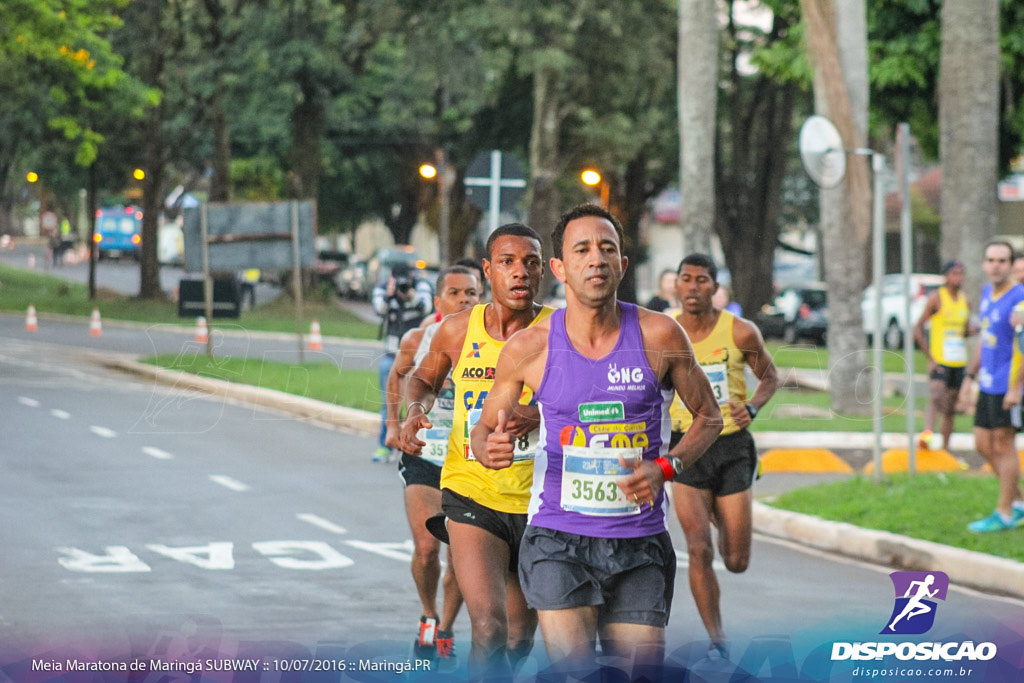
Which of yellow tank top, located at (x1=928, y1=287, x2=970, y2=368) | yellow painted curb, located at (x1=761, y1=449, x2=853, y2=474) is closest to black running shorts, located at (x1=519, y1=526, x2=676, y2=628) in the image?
yellow painted curb, located at (x1=761, y1=449, x2=853, y2=474)

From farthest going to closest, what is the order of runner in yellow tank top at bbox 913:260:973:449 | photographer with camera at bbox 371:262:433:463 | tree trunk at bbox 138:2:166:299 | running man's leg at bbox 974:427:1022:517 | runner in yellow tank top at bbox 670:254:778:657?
tree trunk at bbox 138:2:166:299
photographer with camera at bbox 371:262:433:463
runner in yellow tank top at bbox 913:260:973:449
running man's leg at bbox 974:427:1022:517
runner in yellow tank top at bbox 670:254:778:657

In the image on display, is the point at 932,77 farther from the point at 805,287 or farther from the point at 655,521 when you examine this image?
the point at 655,521

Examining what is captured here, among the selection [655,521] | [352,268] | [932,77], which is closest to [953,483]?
[655,521]

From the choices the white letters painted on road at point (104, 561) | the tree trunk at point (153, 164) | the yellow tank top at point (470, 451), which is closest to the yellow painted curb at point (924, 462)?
the white letters painted on road at point (104, 561)

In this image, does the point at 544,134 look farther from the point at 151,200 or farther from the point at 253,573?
the point at 253,573

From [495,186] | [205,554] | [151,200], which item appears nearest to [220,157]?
[151,200]

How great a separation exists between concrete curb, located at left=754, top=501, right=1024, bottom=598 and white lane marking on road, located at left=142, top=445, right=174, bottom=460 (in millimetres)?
6073

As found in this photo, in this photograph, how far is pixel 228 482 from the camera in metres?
14.3

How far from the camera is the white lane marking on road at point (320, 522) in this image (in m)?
11.9

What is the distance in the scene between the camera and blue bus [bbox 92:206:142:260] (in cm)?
8694

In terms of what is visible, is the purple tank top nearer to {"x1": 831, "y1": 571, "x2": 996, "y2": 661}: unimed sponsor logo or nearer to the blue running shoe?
{"x1": 831, "y1": 571, "x2": 996, "y2": 661}: unimed sponsor logo

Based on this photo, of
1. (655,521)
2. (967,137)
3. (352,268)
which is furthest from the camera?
(352,268)

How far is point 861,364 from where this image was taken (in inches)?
792

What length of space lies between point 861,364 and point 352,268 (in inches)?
1842
